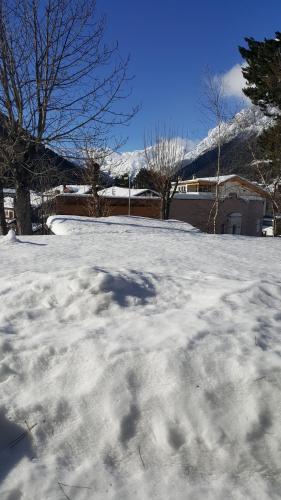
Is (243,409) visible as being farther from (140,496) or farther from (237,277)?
(237,277)

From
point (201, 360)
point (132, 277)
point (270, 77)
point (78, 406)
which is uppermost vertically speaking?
point (270, 77)

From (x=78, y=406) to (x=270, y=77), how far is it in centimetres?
1622

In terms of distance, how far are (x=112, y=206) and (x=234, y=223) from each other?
11.8 metres

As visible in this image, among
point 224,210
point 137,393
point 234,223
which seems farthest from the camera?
point 234,223

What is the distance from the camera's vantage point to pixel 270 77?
14305mm

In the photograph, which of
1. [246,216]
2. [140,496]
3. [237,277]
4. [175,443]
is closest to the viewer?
[140,496]

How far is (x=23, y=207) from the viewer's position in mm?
9703

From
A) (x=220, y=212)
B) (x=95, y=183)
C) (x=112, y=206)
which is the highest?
(x=95, y=183)

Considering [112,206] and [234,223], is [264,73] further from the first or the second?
[234,223]

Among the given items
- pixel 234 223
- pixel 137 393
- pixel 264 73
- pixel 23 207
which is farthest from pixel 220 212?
pixel 137 393

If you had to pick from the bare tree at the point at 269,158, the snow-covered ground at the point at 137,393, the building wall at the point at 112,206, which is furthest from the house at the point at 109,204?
the snow-covered ground at the point at 137,393

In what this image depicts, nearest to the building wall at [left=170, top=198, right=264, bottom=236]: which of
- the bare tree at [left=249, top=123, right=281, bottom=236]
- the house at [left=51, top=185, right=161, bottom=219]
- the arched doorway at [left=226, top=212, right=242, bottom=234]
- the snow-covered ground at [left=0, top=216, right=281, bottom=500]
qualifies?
the arched doorway at [left=226, top=212, right=242, bottom=234]

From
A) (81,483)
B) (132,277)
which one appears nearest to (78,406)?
(81,483)

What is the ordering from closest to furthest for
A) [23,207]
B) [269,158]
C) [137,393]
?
1. [137,393]
2. [23,207]
3. [269,158]
